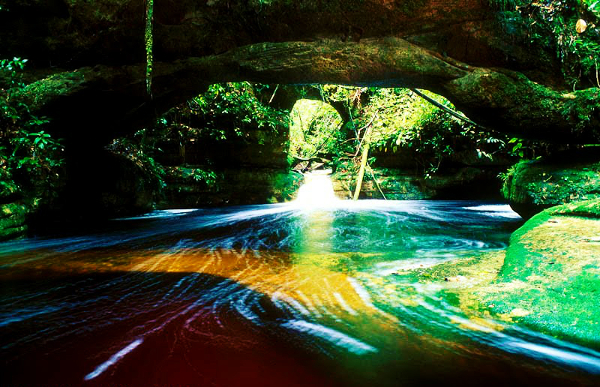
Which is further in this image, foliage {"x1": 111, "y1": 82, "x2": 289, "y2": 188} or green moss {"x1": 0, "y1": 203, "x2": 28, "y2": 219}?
foliage {"x1": 111, "y1": 82, "x2": 289, "y2": 188}

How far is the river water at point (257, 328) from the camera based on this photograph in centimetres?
141

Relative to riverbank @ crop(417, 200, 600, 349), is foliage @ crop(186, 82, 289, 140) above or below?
above

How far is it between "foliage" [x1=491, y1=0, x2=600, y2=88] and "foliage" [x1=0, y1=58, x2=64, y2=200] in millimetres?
8824

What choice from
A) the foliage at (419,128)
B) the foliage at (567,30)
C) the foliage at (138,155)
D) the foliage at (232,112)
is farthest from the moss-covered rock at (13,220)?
the foliage at (419,128)

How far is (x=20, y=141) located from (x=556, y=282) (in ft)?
23.0

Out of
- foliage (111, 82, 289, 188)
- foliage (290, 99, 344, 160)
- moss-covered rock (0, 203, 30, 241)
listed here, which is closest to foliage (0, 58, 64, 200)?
moss-covered rock (0, 203, 30, 241)

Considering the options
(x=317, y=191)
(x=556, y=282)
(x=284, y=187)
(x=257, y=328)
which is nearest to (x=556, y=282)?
(x=556, y=282)

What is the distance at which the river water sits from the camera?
1.41 meters

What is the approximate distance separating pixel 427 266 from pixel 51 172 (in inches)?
273

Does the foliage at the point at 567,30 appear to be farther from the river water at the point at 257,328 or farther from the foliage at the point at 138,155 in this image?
the foliage at the point at 138,155

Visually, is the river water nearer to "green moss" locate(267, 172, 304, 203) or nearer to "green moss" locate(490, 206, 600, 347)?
"green moss" locate(490, 206, 600, 347)

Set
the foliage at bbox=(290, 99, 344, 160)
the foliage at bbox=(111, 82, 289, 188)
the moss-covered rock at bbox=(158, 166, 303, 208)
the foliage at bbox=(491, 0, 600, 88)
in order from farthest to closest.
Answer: the foliage at bbox=(290, 99, 344, 160) → the moss-covered rock at bbox=(158, 166, 303, 208) → the foliage at bbox=(111, 82, 289, 188) → the foliage at bbox=(491, 0, 600, 88)

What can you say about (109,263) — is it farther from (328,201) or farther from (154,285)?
(328,201)

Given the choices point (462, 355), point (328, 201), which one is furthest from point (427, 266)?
point (328, 201)
